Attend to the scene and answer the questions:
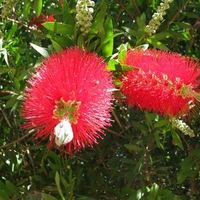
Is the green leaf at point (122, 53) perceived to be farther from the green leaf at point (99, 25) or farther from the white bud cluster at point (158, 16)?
the white bud cluster at point (158, 16)

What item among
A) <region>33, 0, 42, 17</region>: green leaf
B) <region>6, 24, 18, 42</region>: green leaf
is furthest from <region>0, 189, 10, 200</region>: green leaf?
<region>33, 0, 42, 17</region>: green leaf

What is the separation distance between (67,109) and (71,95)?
0.04 meters

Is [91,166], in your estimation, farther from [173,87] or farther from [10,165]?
[173,87]

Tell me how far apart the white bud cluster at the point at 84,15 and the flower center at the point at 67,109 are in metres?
0.30

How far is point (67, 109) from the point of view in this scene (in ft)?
4.12

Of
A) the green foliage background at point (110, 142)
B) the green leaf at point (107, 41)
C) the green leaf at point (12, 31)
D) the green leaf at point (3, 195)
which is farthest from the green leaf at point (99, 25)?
the green leaf at point (3, 195)

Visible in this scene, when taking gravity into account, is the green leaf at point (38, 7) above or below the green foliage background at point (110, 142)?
above

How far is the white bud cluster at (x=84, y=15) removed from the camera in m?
1.40

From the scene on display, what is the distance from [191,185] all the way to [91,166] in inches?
19.2

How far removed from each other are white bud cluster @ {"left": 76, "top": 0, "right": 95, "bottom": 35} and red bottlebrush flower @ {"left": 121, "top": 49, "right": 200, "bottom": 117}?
0.50 feet

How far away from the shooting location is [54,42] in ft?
4.83

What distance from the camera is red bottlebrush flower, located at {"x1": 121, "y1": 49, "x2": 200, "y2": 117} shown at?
4.62 feet

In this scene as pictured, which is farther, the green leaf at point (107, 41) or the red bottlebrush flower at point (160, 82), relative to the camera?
the green leaf at point (107, 41)

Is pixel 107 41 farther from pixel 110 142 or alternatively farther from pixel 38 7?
pixel 110 142
